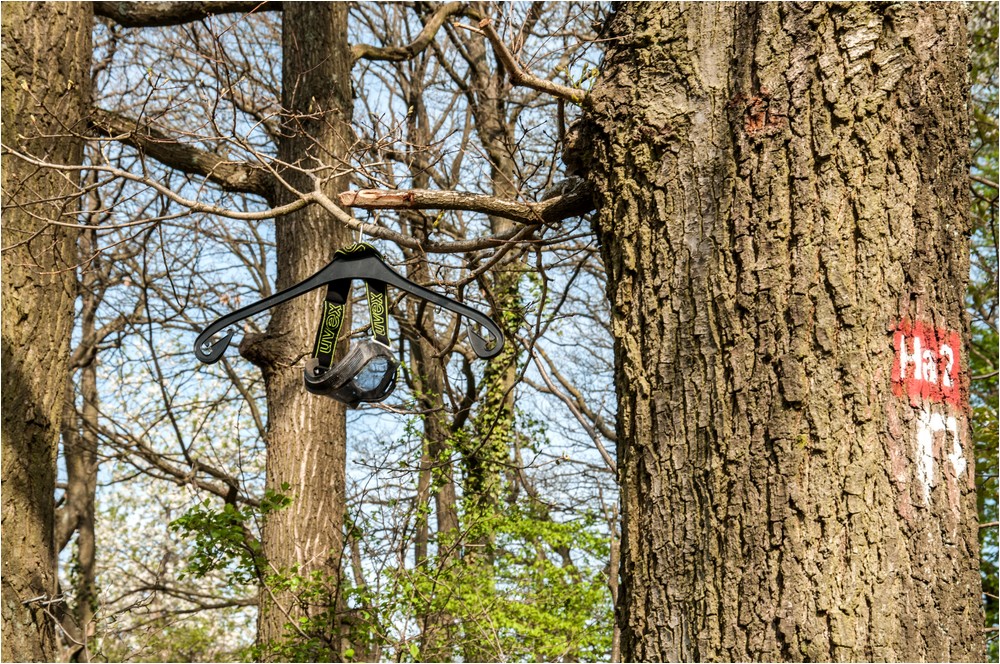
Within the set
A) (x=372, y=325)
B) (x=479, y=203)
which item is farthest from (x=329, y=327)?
(x=479, y=203)

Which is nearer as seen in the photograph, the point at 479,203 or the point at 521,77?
the point at 521,77

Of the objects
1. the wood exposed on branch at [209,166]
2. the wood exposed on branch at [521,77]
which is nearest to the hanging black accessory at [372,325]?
the wood exposed on branch at [521,77]

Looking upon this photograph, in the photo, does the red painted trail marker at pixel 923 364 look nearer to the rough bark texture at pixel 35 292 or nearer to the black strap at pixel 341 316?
the black strap at pixel 341 316

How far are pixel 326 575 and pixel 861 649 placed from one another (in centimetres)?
412

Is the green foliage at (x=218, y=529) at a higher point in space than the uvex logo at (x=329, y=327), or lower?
lower

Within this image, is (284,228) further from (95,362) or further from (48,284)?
(95,362)

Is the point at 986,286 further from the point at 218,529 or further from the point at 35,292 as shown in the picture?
the point at 35,292

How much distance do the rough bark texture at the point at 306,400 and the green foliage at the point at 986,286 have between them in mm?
3743

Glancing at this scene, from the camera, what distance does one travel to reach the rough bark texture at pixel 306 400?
5.36m

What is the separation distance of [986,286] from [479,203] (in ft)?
19.1

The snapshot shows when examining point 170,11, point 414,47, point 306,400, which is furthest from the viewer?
point 414,47

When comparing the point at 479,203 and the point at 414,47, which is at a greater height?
the point at 414,47

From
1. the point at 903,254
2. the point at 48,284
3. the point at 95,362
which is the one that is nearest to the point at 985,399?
the point at 903,254

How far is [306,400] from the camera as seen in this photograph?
5.69m
